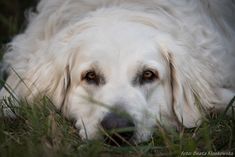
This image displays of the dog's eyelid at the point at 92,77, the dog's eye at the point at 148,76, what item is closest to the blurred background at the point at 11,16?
the dog's eyelid at the point at 92,77

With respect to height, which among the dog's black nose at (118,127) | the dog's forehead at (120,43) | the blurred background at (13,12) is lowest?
the blurred background at (13,12)

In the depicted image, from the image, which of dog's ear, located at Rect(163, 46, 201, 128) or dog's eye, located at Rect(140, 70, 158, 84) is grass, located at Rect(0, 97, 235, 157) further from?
dog's eye, located at Rect(140, 70, 158, 84)

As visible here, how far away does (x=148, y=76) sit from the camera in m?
4.85

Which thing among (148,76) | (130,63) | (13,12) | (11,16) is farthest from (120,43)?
(13,12)

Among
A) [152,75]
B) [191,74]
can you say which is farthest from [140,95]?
[191,74]

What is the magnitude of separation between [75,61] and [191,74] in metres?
0.86

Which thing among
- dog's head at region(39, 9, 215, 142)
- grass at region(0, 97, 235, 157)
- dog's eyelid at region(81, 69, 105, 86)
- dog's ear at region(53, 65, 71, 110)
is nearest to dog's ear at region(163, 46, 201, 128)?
dog's head at region(39, 9, 215, 142)

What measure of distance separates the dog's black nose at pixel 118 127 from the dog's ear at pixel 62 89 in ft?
3.07

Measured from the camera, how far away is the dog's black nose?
13.9ft

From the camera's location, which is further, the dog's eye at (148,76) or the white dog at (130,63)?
the dog's eye at (148,76)

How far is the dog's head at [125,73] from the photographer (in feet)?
15.1

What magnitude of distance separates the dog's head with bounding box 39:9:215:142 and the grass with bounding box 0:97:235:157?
6.2 inches

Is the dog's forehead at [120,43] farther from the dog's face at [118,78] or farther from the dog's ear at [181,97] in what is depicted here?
the dog's ear at [181,97]

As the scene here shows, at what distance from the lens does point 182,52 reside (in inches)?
202
